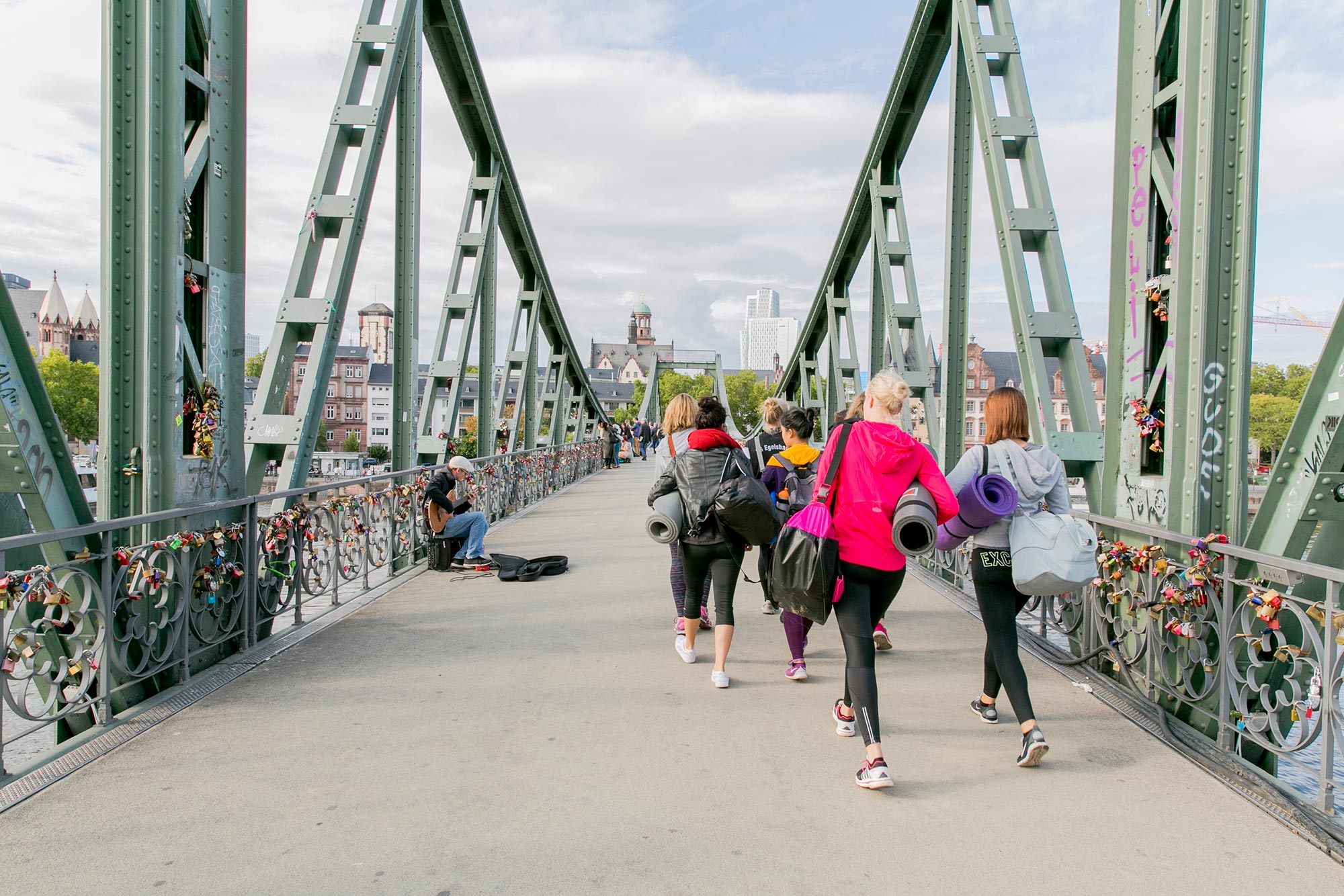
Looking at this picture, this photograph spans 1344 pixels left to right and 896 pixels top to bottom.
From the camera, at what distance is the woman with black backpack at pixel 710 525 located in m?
4.39

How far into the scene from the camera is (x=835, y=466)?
3.35m

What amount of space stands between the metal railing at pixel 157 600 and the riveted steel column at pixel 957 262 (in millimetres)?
4709

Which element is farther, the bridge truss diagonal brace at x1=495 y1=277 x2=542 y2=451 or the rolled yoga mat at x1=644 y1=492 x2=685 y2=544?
the bridge truss diagonal brace at x1=495 y1=277 x2=542 y2=451

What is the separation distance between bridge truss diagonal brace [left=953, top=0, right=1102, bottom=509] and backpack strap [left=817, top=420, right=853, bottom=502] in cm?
191

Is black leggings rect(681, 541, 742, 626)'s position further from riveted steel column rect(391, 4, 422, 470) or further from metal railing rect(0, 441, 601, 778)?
riveted steel column rect(391, 4, 422, 470)

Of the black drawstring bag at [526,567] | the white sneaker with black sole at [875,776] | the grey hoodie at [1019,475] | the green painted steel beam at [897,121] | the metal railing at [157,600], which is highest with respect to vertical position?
the green painted steel beam at [897,121]

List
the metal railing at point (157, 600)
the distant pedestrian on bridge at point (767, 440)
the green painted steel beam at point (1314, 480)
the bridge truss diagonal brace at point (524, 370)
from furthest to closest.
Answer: the bridge truss diagonal brace at point (524, 370)
the distant pedestrian on bridge at point (767, 440)
the metal railing at point (157, 600)
the green painted steel beam at point (1314, 480)

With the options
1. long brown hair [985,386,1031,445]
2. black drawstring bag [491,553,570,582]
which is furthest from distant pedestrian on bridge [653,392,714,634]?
black drawstring bag [491,553,570,582]

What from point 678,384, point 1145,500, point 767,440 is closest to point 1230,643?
point 1145,500

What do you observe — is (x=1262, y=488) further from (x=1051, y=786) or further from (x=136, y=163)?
(x=136, y=163)

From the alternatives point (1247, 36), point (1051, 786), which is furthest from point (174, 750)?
point (1247, 36)

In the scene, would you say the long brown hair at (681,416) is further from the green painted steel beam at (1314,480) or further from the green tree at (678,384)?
the green tree at (678,384)

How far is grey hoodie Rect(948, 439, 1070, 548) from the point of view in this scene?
3463mm

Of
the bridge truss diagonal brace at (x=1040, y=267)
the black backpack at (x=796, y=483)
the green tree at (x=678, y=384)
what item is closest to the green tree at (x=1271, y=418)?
the bridge truss diagonal brace at (x=1040, y=267)
